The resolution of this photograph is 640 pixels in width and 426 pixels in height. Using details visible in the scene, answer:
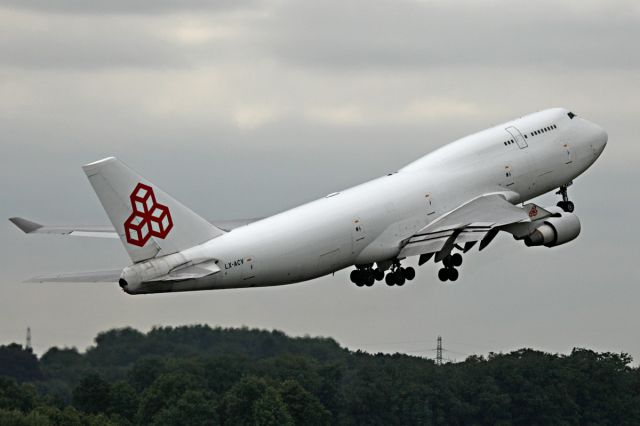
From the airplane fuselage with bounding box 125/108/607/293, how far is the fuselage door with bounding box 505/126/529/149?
1 centimetres

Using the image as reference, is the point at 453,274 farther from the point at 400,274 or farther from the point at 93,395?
the point at 93,395

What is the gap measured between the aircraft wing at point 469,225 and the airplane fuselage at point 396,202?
0.46 m

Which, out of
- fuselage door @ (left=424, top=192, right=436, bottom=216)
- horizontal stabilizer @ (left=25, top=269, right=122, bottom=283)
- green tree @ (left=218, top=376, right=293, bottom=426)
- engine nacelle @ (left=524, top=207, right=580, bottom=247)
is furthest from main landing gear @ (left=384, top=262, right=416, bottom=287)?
Answer: green tree @ (left=218, top=376, right=293, bottom=426)

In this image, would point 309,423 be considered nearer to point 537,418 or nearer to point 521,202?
point 537,418

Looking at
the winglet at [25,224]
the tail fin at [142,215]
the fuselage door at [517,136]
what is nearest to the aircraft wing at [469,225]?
the fuselage door at [517,136]

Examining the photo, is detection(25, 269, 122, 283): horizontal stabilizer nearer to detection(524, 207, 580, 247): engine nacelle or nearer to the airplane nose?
detection(524, 207, 580, 247): engine nacelle

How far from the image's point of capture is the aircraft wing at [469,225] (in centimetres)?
8331

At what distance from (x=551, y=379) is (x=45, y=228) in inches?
3016

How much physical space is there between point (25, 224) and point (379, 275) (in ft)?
53.3

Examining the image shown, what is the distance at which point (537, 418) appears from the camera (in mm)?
151125

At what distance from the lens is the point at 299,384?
454 feet

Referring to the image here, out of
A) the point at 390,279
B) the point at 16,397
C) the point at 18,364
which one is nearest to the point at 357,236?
the point at 390,279

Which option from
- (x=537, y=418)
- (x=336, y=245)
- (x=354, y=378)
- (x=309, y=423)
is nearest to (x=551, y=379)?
(x=537, y=418)

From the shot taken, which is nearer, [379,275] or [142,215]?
[142,215]
